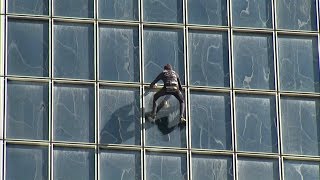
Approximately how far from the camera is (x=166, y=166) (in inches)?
2474

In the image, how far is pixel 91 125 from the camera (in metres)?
62.9

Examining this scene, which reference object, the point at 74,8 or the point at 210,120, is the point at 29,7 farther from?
the point at 210,120

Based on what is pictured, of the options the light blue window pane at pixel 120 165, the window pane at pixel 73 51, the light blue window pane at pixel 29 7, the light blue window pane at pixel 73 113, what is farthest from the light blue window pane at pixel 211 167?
the light blue window pane at pixel 29 7

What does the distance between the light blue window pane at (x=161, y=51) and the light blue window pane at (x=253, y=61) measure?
1669mm

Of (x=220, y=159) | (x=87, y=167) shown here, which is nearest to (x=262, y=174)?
(x=220, y=159)

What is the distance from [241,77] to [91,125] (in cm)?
477

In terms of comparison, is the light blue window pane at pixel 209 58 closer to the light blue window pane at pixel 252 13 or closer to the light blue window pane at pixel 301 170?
the light blue window pane at pixel 252 13

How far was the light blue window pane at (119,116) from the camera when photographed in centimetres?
6294

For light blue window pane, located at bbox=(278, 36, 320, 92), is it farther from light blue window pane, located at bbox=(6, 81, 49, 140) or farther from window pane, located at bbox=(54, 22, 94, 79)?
light blue window pane, located at bbox=(6, 81, 49, 140)

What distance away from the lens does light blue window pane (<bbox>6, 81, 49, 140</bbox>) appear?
62469 mm

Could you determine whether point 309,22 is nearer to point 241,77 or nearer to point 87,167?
point 241,77

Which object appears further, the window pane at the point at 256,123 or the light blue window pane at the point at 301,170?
the window pane at the point at 256,123

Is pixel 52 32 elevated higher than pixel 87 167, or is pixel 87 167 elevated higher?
pixel 52 32

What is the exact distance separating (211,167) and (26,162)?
532cm
